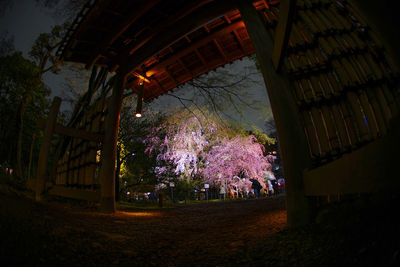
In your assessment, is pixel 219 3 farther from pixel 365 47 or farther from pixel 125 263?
pixel 125 263

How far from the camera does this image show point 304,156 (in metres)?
2.36

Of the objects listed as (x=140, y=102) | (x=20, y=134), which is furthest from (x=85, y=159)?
(x=20, y=134)

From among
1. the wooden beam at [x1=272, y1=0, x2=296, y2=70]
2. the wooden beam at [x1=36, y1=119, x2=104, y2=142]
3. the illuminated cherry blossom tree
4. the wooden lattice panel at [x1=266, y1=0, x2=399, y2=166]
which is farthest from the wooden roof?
the illuminated cherry blossom tree

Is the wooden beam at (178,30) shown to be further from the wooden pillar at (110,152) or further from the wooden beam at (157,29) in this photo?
the wooden pillar at (110,152)

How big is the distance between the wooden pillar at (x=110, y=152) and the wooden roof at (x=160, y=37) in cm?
73

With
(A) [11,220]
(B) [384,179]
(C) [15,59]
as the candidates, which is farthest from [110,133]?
(C) [15,59]

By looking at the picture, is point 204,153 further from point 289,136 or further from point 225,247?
point 225,247

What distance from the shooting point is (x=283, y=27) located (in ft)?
6.65

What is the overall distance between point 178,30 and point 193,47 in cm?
71

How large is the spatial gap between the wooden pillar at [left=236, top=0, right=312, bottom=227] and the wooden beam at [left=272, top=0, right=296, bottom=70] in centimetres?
26

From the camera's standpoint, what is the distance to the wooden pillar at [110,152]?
5.46 metres

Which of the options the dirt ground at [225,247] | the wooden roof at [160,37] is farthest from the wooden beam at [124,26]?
the dirt ground at [225,247]

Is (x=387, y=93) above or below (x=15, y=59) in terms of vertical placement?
below

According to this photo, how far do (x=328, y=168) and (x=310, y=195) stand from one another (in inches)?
23.4
